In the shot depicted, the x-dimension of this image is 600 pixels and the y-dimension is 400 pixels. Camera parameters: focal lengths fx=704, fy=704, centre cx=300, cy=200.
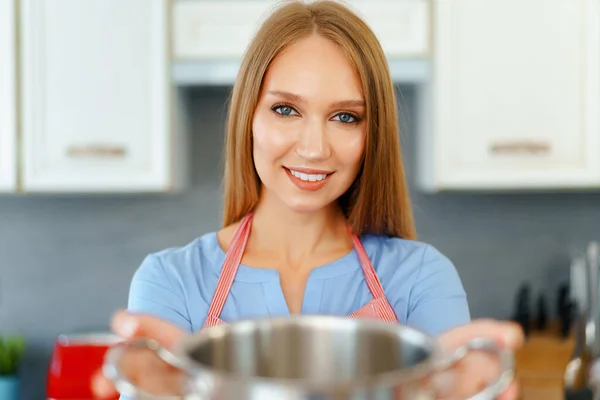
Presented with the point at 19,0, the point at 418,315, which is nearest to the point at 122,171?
the point at 19,0

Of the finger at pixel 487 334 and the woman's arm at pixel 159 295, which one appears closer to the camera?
the finger at pixel 487 334

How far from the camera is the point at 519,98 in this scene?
6.17 feet

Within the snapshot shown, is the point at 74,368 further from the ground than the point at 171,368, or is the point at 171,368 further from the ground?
the point at 171,368

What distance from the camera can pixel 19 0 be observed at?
6.13 ft

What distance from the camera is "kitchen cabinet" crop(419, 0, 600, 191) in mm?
1869

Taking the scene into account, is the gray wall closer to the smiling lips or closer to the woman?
the woman

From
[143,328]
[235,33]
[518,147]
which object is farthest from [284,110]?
[518,147]

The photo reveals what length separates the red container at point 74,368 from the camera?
6.41 ft

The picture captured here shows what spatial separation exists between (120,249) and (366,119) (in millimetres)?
1474

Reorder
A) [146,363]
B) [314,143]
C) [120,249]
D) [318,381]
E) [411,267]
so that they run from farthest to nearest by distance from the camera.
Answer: [120,249], [411,267], [314,143], [146,363], [318,381]

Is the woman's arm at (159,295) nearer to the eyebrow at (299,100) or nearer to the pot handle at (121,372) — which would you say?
the eyebrow at (299,100)

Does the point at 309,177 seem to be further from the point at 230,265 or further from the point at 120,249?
the point at 120,249

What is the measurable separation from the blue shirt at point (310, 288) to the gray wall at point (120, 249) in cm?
124

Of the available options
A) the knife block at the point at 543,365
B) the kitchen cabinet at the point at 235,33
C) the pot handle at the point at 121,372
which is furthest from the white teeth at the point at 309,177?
the knife block at the point at 543,365
